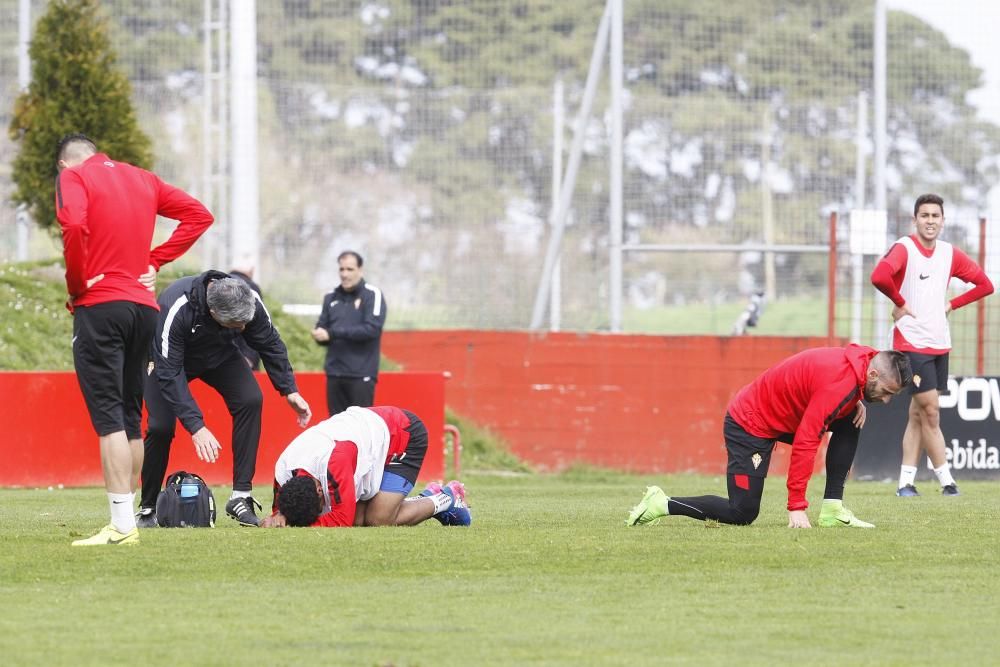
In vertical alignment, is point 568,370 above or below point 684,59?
below

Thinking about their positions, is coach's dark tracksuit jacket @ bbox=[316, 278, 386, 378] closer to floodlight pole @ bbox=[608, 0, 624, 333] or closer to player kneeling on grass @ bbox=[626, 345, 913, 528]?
player kneeling on grass @ bbox=[626, 345, 913, 528]

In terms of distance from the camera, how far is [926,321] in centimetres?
1280

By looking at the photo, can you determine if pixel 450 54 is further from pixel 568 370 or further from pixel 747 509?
pixel 747 509

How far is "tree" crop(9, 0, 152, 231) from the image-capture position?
60.3 ft

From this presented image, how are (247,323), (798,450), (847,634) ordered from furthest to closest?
(247,323) < (798,450) < (847,634)

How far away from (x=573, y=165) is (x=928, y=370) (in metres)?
8.87

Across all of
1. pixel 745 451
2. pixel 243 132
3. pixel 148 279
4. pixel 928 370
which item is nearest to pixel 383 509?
pixel 148 279

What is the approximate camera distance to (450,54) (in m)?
21.6

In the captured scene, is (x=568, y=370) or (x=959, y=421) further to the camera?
(x=568, y=370)

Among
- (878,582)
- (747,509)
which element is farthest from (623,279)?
(878,582)

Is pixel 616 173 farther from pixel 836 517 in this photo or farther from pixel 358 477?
pixel 358 477

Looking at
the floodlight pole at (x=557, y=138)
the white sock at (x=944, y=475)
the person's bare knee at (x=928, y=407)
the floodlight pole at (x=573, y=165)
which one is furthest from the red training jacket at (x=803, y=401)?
the floodlight pole at (x=557, y=138)

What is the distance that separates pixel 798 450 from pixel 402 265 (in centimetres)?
1265

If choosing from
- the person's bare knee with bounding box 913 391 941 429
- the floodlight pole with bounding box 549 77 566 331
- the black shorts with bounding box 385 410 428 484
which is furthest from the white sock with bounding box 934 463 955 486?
the floodlight pole with bounding box 549 77 566 331
